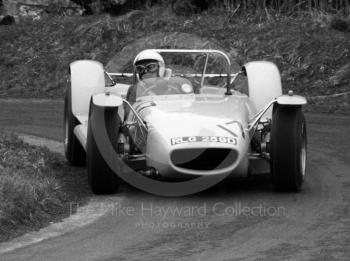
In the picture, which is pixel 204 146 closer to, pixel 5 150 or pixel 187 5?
pixel 5 150

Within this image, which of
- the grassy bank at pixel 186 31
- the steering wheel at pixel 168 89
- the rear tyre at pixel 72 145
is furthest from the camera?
the grassy bank at pixel 186 31

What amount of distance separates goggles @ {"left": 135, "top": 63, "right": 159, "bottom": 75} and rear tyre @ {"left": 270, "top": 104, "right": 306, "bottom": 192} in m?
2.28

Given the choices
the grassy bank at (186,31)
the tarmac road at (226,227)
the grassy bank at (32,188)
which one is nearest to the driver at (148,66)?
the grassy bank at (32,188)

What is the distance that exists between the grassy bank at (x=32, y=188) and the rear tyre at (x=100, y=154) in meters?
0.21

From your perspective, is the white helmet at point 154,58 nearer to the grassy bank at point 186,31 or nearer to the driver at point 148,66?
the driver at point 148,66

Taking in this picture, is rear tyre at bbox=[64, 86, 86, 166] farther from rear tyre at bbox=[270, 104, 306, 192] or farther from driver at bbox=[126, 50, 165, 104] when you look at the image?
rear tyre at bbox=[270, 104, 306, 192]

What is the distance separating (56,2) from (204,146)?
17.8 metres

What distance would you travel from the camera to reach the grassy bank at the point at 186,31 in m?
19.5

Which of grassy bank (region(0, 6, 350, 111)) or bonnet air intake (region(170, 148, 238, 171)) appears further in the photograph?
grassy bank (region(0, 6, 350, 111))

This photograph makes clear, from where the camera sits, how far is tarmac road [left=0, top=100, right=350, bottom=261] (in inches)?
281

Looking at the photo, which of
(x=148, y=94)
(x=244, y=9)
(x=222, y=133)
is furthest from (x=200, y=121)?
(x=244, y=9)

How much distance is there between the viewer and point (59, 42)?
79.2 feet

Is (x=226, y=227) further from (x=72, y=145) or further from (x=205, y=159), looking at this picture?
(x=72, y=145)

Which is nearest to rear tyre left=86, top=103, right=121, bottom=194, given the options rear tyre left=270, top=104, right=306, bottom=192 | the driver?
rear tyre left=270, top=104, right=306, bottom=192
